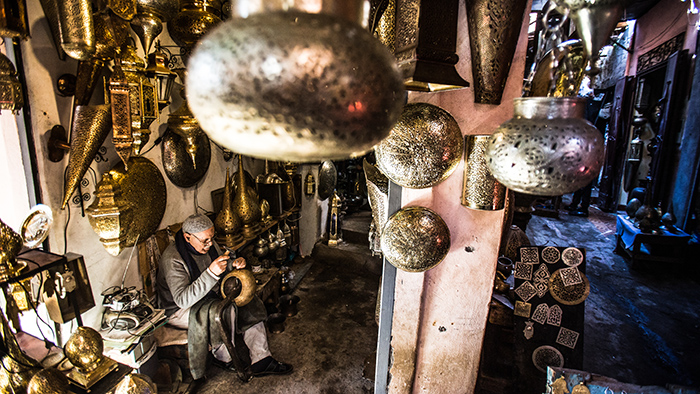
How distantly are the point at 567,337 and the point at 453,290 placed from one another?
1.10 m

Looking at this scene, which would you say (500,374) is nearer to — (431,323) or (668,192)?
(431,323)

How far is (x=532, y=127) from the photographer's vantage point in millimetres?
570

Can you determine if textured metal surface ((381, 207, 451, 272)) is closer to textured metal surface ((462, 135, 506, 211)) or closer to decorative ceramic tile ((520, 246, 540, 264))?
textured metal surface ((462, 135, 506, 211))

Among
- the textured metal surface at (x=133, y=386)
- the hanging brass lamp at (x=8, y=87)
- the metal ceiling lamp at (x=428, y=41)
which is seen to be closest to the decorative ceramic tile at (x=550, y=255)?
the metal ceiling lamp at (x=428, y=41)

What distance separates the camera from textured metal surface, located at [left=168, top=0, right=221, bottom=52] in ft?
5.52

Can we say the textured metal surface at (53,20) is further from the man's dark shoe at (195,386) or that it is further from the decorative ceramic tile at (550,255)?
the decorative ceramic tile at (550,255)

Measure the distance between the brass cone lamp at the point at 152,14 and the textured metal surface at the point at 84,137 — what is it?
44 cm

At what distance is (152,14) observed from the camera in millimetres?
1504

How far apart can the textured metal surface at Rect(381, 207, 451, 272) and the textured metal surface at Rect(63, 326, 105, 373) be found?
4.54 feet

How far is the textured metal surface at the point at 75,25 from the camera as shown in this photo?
3.99ft

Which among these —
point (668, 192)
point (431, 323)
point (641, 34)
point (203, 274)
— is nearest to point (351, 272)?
point (203, 274)

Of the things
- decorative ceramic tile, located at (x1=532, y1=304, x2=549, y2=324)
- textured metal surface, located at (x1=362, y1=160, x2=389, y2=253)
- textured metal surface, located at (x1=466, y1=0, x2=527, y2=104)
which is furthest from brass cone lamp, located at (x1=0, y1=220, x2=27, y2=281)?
decorative ceramic tile, located at (x1=532, y1=304, x2=549, y2=324)

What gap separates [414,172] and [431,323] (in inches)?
44.1

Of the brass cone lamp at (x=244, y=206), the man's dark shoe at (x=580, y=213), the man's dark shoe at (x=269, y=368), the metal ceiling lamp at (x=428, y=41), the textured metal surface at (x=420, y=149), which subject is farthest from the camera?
the man's dark shoe at (x=580, y=213)
